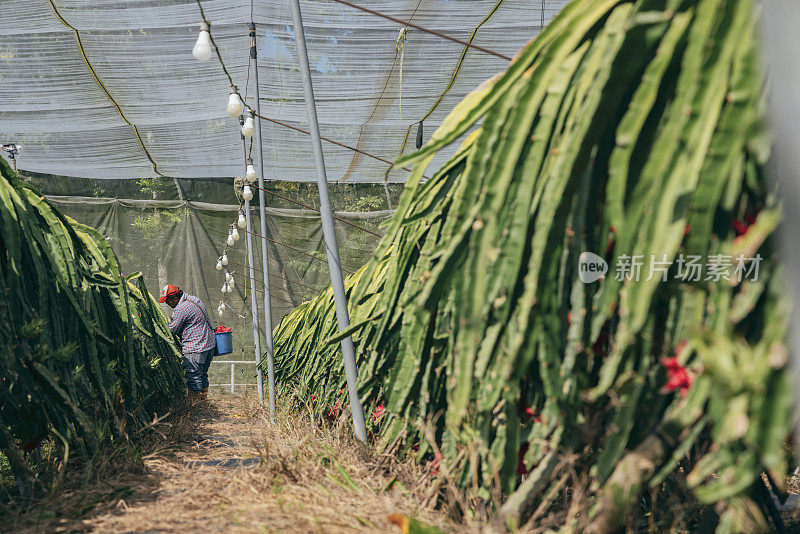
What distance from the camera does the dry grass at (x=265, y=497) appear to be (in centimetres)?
194

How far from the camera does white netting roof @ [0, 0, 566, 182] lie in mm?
6156

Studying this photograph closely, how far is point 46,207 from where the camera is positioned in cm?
299

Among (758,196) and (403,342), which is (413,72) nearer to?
(403,342)

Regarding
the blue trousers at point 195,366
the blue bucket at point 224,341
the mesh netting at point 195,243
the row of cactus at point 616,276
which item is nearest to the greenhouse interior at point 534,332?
the row of cactus at point 616,276

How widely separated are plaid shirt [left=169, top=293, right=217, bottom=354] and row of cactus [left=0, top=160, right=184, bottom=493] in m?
3.00

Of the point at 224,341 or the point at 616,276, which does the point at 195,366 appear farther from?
the point at 616,276

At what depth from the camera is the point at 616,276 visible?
4.52ft

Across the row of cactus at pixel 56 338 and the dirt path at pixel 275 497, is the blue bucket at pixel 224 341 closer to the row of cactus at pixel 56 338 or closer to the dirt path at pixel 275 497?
the row of cactus at pixel 56 338

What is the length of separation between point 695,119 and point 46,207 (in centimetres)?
272

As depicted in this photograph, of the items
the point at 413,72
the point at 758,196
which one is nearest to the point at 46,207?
the point at 758,196

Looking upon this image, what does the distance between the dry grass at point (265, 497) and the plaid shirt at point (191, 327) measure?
3661 millimetres

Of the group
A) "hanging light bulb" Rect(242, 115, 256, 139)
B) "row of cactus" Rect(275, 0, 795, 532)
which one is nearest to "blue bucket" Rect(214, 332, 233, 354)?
"hanging light bulb" Rect(242, 115, 256, 139)

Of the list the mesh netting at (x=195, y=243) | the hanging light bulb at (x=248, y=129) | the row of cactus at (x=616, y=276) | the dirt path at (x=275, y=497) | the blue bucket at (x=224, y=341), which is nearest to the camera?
the row of cactus at (x=616, y=276)

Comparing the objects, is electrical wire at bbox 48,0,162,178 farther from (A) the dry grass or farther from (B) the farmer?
(A) the dry grass
